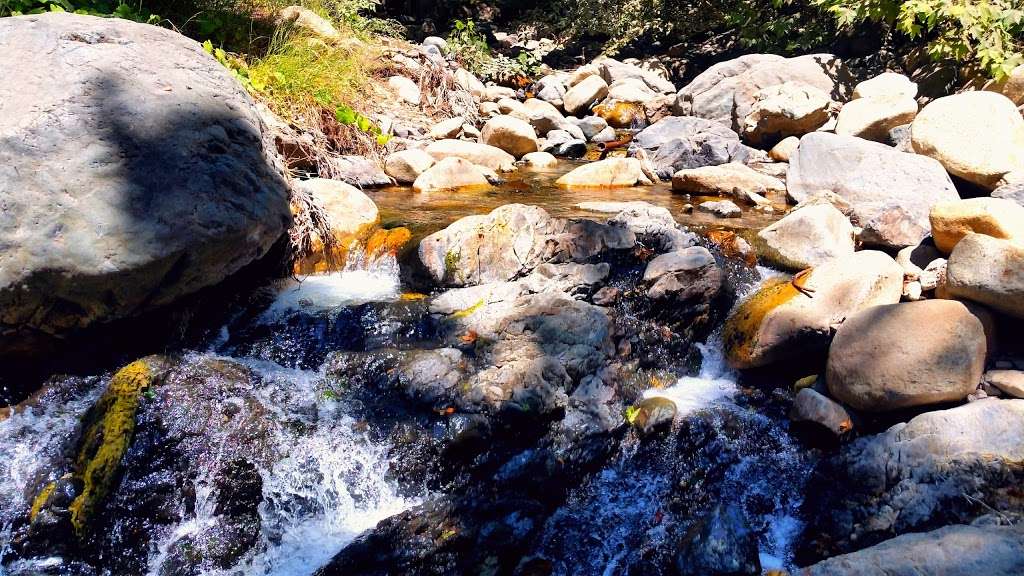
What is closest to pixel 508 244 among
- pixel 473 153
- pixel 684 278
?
pixel 684 278

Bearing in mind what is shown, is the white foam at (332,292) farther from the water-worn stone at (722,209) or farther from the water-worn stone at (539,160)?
the water-worn stone at (539,160)

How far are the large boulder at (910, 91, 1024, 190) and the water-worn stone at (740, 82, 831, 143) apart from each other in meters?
2.35

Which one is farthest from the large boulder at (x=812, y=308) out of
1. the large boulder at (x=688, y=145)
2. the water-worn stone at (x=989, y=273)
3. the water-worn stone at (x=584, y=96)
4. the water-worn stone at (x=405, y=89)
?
the water-worn stone at (x=584, y=96)

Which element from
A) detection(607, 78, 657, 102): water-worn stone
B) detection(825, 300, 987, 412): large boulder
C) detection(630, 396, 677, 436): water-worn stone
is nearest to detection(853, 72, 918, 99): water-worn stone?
detection(607, 78, 657, 102): water-worn stone

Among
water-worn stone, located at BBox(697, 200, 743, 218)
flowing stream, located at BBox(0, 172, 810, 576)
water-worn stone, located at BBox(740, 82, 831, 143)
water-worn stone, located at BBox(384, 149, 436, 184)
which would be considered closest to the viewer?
flowing stream, located at BBox(0, 172, 810, 576)

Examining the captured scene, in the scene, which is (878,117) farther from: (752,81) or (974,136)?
(752,81)

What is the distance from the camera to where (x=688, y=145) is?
7.75 m

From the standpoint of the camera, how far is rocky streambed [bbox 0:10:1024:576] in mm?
2754

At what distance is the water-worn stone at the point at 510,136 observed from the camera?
8320 millimetres

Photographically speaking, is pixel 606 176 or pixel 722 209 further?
pixel 606 176

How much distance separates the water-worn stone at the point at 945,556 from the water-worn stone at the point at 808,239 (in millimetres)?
2488

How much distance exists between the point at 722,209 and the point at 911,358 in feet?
9.32

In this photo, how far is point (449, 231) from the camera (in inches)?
174

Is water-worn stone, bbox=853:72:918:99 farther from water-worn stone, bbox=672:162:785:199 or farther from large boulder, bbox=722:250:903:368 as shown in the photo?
large boulder, bbox=722:250:903:368
